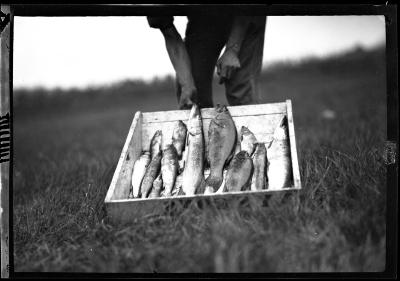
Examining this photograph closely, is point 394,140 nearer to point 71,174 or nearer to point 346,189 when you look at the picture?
point 346,189

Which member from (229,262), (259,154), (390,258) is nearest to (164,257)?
(229,262)

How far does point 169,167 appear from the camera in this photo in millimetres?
3156

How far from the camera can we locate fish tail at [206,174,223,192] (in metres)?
2.88

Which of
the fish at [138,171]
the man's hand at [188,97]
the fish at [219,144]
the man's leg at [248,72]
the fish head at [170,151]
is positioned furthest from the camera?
the man's leg at [248,72]

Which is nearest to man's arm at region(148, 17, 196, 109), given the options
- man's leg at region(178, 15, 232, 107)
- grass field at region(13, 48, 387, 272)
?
man's leg at region(178, 15, 232, 107)

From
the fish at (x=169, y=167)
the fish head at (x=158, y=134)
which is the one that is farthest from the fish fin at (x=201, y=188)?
the fish head at (x=158, y=134)

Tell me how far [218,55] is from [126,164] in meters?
1.33

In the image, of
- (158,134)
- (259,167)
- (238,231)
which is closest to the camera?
(238,231)

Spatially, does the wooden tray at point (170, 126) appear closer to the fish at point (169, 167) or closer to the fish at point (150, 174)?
the fish at point (150, 174)

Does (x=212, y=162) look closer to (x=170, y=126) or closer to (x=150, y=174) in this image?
(x=150, y=174)

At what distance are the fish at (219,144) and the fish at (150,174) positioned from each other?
1.23 ft

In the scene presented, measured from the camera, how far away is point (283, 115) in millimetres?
3438

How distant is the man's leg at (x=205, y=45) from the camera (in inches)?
145

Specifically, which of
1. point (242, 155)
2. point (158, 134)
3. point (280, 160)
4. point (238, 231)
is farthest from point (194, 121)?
point (238, 231)
